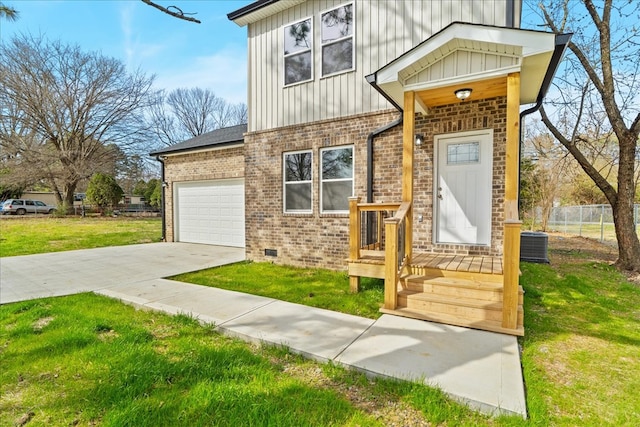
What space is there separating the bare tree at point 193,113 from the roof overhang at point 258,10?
26.6 m

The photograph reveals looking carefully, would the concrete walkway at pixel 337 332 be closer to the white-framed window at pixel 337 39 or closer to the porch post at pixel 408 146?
the porch post at pixel 408 146

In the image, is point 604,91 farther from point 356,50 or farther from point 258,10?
point 258,10

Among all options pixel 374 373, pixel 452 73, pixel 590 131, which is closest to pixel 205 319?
pixel 374 373

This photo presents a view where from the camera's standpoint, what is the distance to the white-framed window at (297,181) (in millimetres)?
6938

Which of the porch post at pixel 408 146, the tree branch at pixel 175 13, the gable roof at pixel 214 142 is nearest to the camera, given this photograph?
the tree branch at pixel 175 13

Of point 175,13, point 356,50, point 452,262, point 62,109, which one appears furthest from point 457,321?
point 62,109

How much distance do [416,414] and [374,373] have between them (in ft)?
1.64

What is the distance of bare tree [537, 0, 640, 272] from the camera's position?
6.95 m

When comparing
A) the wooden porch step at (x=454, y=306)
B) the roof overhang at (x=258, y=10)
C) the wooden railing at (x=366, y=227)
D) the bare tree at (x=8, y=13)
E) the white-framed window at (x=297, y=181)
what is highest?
the roof overhang at (x=258, y=10)

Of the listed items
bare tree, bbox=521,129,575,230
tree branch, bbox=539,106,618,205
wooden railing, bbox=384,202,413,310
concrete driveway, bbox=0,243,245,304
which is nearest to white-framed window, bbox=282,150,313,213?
concrete driveway, bbox=0,243,245,304

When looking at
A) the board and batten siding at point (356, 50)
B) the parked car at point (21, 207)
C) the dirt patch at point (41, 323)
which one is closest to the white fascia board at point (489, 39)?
the board and batten siding at point (356, 50)

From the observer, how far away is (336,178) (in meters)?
6.55

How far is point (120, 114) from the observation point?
78.3ft

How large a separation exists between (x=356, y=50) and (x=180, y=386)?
6.17 metres
